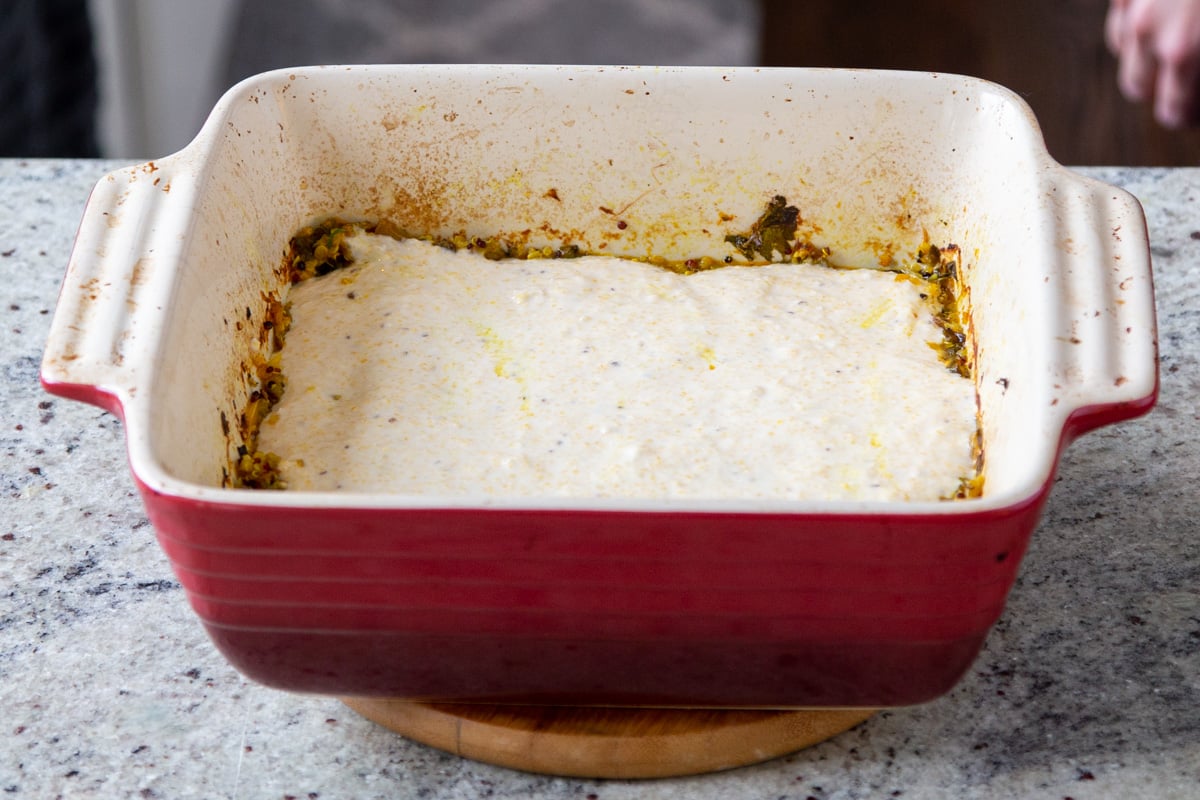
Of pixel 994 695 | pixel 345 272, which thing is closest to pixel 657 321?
pixel 345 272

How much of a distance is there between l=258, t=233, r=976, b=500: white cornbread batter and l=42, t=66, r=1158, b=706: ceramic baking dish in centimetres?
5

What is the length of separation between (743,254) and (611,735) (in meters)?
0.54

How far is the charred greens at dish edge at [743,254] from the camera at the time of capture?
3.98 feet

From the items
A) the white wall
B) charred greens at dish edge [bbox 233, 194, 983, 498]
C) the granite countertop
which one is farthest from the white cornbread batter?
the white wall

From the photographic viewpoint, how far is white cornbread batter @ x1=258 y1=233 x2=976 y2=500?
1.04 metres

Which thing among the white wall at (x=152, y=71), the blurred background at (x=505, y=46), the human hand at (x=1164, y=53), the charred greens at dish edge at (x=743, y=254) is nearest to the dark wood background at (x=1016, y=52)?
the blurred background at (x=505, y=46)

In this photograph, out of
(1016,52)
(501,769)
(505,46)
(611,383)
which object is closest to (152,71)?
(505,46)

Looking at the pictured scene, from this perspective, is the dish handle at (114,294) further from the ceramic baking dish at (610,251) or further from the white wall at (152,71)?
the white wall at (152,71)

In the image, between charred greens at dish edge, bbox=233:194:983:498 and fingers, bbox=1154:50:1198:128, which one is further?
charred greens at dish edge, bbox=233:194:983:498

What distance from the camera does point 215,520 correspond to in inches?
30.5

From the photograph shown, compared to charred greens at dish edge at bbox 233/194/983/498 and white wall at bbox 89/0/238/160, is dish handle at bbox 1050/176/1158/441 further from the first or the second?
white wall at bbox 89/0/238/160

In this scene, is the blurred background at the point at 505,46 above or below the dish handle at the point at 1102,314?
below

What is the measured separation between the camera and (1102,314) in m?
0.92

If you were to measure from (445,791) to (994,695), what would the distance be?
0.40m
